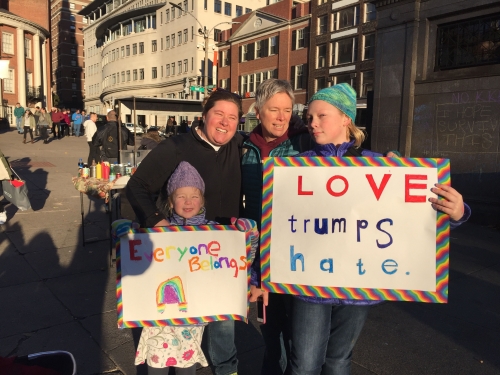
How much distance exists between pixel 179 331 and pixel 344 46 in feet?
129

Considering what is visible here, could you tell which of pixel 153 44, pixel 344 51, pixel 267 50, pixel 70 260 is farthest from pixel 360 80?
pixel 153 44

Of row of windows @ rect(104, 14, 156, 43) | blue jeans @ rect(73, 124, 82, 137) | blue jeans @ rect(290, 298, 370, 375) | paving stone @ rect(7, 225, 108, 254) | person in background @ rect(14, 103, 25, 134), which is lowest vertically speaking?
paving stone @ rect(7, 225, 108, 254)

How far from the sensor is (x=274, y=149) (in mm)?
2502

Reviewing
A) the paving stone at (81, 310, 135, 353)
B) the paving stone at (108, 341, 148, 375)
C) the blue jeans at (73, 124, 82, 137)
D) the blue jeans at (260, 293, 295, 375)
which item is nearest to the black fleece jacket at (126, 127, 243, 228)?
the blue jeans at (260, 293, 295, 375)

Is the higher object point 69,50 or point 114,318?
point 69,50

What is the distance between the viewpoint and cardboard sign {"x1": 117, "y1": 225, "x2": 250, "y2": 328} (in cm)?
234

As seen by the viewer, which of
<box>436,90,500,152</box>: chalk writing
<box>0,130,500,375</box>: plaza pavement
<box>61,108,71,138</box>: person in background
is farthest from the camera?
<box>61,108,71,138</box>: person in background

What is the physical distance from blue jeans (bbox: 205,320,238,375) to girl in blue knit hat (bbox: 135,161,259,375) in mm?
125

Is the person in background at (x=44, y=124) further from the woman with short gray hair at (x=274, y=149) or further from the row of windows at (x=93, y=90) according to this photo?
the row of windows at (x=93, y=90)

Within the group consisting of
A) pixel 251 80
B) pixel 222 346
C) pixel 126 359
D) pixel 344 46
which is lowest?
pixel 126 359

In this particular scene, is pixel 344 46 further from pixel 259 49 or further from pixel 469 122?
pixel 469 122

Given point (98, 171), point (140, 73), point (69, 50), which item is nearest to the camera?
point (98, 171)

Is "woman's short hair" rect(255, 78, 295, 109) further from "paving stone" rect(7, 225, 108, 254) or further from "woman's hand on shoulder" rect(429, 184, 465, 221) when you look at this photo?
"paving stone" rect(7, 225, 108, 254)

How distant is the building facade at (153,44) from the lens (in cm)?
5778
